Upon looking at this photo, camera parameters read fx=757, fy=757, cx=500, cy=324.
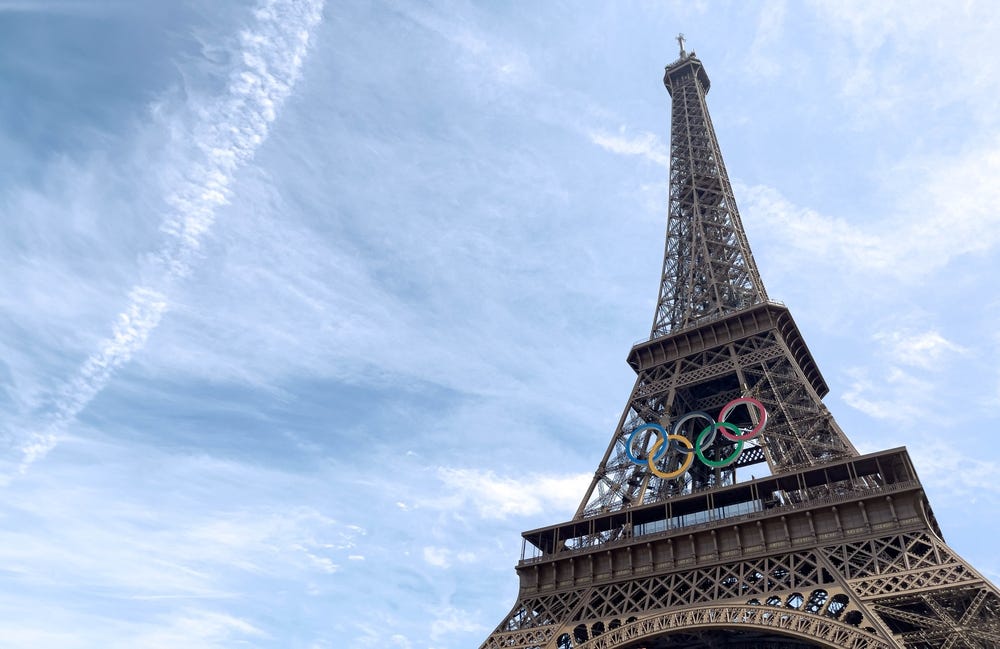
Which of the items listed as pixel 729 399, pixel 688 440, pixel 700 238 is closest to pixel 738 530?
pixel 688 440

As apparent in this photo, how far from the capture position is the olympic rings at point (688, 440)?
125 feet

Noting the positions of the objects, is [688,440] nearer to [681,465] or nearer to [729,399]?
[681,465]

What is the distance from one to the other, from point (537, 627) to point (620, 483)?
29.6ft

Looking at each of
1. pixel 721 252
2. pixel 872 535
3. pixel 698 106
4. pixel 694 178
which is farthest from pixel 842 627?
pixel 698 106

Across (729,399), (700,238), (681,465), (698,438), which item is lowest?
(681,465)

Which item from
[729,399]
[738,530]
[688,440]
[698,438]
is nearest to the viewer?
[738,530]

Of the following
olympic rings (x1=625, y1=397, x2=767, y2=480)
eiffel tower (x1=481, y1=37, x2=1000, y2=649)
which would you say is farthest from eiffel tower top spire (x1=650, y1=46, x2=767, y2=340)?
olympic rings (x1=625, y1=397, x2=767, y2=480)

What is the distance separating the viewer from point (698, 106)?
6531cm

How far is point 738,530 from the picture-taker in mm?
33219

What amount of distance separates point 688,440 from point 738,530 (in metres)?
7.88

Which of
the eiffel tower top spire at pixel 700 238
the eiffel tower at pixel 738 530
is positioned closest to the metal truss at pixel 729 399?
the eiffel tower at pixel 738 530

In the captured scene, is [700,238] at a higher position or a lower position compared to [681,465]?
higher

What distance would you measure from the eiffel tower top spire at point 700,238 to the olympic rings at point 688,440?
27.1 ft

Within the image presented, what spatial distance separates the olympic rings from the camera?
125ft
